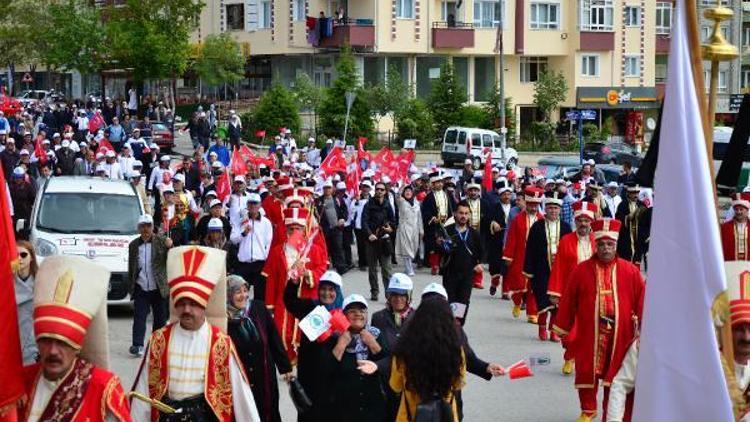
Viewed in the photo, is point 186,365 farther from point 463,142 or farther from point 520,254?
point 463,142

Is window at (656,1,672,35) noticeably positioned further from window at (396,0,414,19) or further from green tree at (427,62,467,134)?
green tree at (427,62,467,134)

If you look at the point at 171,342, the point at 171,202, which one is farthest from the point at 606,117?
the point at 171,342

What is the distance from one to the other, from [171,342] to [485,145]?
45.3 metres

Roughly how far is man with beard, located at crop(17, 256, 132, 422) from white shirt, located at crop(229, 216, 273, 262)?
1010cm

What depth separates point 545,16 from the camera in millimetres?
72875

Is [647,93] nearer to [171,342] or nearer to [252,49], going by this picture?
[252,49]

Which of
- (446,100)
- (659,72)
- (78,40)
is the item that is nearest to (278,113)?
(446,100)

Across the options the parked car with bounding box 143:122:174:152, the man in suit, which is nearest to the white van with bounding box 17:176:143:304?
the man in suit

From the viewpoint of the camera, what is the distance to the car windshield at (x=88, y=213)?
1984 cm

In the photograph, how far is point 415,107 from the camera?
202ft

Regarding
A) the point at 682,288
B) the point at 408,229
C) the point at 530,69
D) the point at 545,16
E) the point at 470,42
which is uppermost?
the point at 545,16

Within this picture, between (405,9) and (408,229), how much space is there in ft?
147

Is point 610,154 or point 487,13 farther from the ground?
point 487,13

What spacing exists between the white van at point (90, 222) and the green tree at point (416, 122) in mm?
40326
